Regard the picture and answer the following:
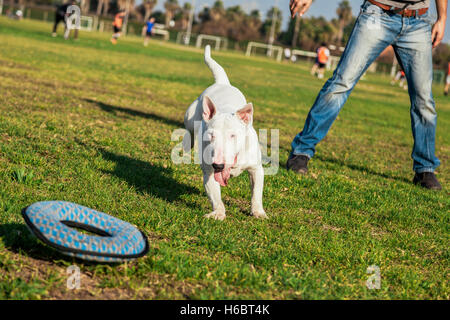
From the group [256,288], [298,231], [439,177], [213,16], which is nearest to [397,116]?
[439,177]

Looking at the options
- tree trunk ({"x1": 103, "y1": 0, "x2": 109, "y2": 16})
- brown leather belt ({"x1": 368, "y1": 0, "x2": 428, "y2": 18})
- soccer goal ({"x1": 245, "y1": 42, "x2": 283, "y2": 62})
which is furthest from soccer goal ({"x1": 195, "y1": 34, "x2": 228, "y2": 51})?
brown leather belt ({"x1": 368, "y1": 0, "x2": 428, "y2": 18})

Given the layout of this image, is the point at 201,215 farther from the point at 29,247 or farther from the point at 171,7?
the point at 171,7

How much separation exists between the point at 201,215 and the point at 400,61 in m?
3.65

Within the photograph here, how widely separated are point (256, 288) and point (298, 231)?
1.26 metres

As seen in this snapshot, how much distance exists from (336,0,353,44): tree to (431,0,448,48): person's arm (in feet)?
378

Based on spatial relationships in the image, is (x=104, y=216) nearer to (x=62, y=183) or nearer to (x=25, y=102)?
(x=62, y=183)

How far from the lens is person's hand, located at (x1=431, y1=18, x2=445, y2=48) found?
674 cm

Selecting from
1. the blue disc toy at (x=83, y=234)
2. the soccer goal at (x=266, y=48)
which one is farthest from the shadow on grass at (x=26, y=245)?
the soccer goal at (x=266, y=48)

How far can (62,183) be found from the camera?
4574 millimetres

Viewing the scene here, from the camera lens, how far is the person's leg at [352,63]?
249 inches

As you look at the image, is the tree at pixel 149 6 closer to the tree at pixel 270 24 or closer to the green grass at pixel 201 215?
the tree at pixel 270 24

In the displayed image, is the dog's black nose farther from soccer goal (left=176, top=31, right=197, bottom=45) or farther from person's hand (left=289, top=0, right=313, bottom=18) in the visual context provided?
soccer goal (left=176, top=31, right=197, bottom=45)

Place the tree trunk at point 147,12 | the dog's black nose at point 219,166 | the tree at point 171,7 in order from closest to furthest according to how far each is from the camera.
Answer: the dog's black nose at point 219,166 < the tree trunk at point 147,12 < the tree at point 171,7

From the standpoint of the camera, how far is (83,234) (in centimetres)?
Result: 294
